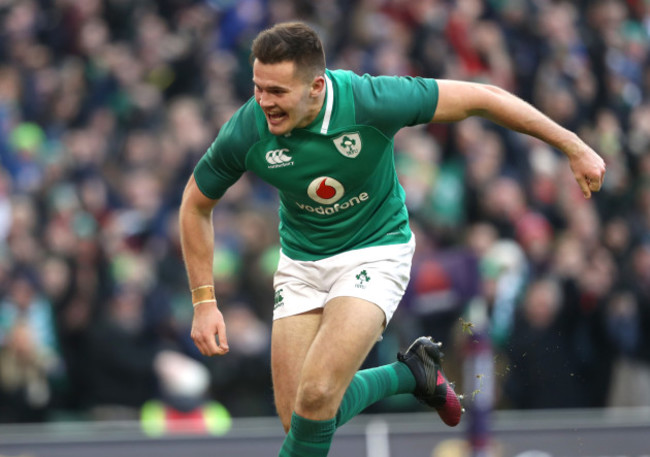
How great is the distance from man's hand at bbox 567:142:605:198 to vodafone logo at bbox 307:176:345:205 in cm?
111

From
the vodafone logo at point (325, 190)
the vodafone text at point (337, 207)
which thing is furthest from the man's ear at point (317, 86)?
the vodafone text at point (337, 207)

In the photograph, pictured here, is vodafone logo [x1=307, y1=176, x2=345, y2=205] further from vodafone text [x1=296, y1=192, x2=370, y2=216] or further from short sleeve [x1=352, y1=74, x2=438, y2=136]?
short sleeve [x1=352, y1=74, x2=438, y2=136]

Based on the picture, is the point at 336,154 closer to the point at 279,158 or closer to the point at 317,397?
the point at 279,158

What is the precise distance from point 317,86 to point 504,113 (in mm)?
909

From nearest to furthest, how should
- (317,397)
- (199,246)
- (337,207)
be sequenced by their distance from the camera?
(317,397), (337,207), (199,246)

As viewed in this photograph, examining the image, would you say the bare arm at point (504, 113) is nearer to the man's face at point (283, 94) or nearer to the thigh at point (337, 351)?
the man's face at point (283, 94)

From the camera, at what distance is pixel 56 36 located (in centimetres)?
1247

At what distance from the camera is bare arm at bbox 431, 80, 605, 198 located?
17.5 feet

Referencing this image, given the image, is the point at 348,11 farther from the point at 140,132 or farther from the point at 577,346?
the point at 577,346

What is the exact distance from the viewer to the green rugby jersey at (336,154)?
5332 millimetres

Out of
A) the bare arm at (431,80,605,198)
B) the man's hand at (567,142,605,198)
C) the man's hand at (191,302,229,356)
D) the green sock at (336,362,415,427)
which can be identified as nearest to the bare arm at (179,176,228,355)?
the man's hand at (191,302,229,356)

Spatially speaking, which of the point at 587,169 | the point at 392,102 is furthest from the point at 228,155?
the point at 587,169

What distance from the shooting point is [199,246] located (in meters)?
5.70

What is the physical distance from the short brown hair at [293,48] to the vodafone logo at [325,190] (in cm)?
50
